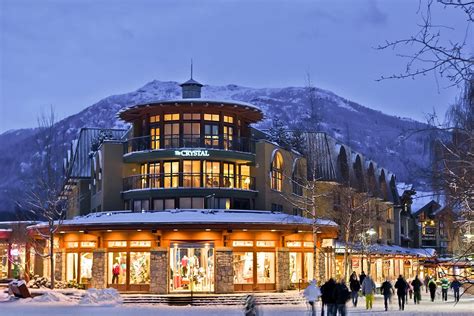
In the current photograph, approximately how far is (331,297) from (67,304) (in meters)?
17.0

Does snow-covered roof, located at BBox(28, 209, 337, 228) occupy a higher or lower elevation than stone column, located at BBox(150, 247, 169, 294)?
higher

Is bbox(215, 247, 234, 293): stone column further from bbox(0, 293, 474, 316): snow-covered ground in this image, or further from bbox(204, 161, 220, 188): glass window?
bbox(204, 161, 220, 188): glass window

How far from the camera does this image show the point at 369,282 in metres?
34.1

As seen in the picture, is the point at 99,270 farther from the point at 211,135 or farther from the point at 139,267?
the point at 211,135

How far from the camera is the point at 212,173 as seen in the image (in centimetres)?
5094

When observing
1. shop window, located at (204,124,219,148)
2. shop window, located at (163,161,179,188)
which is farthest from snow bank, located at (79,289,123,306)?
shop window, located at (204,124,219,148)

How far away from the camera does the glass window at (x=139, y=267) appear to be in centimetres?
4478

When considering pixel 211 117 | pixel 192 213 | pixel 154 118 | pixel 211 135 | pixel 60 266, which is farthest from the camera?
pixel 154 118

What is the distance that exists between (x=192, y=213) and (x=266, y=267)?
212 inches

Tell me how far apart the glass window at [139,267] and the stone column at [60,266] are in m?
5.42

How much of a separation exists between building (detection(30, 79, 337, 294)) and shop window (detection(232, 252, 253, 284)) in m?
0.06

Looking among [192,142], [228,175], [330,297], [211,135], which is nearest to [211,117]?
[211,135]

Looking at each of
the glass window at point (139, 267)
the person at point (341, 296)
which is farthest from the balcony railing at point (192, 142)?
the person at point (341, 296)

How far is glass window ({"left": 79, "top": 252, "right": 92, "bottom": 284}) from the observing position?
46500mm
